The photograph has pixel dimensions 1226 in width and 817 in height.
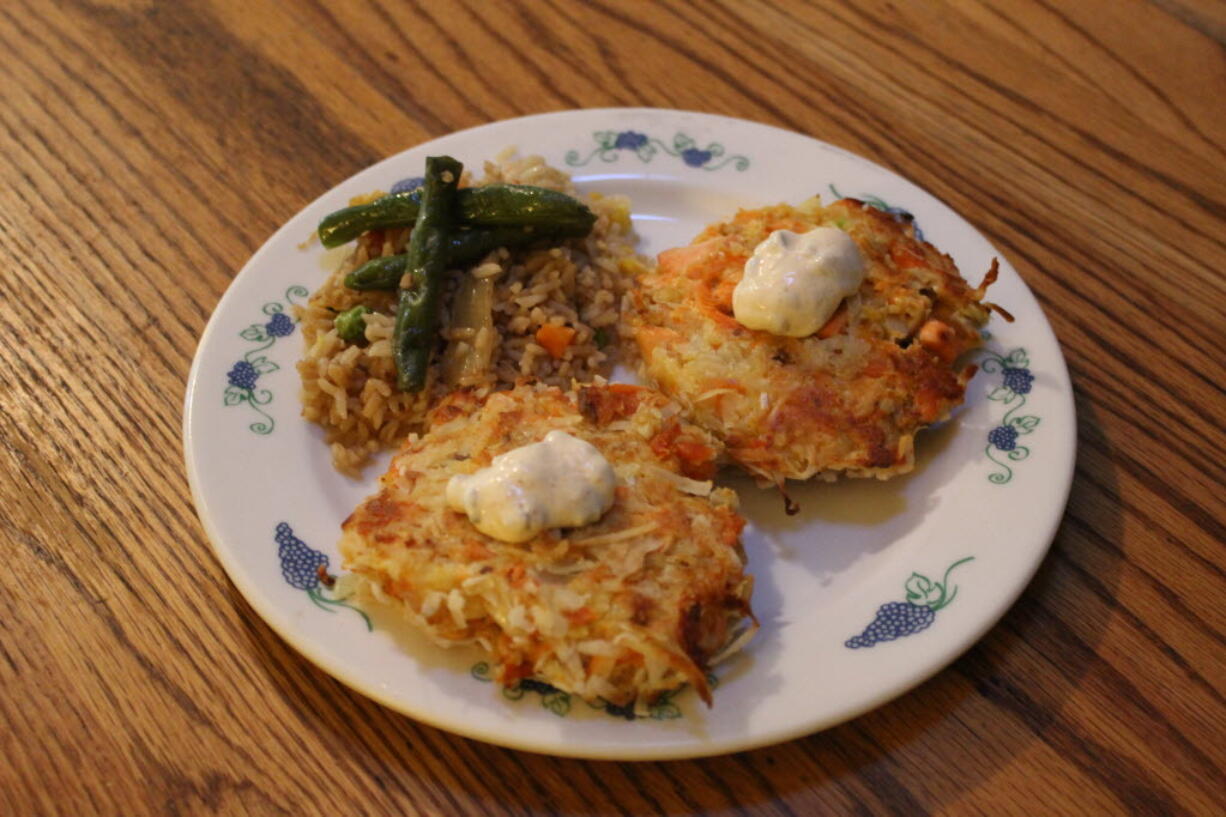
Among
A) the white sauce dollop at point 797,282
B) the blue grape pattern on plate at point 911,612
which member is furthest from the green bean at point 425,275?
the blue grape pattern on plate at point 911,612

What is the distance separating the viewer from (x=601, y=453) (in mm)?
2918

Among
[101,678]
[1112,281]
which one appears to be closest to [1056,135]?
[1112,281]

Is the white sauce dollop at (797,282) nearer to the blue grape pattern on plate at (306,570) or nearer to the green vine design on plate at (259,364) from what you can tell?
the blue grape pattern on plate at (306,570)

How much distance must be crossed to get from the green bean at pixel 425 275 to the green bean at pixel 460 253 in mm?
50

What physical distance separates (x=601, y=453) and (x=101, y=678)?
165cm

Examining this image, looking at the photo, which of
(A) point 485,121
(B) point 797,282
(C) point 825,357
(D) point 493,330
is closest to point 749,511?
(C) point 825,357

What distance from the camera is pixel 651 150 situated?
4.32 metres

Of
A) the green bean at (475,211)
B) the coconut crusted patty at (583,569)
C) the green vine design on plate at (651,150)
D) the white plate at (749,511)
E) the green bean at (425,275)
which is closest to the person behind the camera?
the coconut crusted patty at (583,569)

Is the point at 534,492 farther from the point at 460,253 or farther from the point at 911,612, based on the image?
the point at 460,253

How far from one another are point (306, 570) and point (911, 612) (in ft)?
5.86

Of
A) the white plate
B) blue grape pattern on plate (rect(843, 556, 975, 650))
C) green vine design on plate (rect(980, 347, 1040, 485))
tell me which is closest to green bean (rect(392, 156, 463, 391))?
the white plate

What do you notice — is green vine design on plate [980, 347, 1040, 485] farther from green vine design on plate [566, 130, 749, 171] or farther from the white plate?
green vine design on plate [566, 130, 749, 171]

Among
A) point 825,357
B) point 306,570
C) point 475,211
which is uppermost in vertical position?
point 475,211

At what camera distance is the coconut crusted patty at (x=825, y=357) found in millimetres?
3129
